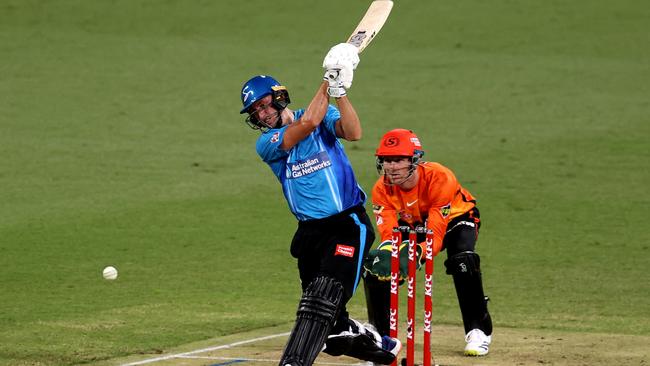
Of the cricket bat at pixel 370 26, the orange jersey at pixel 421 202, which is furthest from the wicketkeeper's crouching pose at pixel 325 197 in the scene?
the orange jersey at pixel 421 202

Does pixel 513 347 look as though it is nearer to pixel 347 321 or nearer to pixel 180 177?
pixel 347 321

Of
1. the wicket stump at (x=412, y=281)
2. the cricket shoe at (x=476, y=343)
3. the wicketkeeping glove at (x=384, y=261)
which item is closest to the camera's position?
the wicket stump at (x=412, y=281)

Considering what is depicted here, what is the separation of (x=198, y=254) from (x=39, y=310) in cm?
263

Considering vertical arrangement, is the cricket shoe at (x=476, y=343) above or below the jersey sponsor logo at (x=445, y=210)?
below

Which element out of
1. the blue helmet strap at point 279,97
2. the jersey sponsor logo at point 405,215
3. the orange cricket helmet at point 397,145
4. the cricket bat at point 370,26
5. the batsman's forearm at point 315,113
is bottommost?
the jersey sponsor logo at point 405,215

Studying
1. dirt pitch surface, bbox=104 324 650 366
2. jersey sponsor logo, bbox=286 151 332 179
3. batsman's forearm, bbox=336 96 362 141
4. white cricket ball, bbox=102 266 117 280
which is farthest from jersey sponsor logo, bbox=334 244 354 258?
white cricket ball, bbox=102 266 117 280

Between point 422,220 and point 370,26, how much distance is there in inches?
56.7

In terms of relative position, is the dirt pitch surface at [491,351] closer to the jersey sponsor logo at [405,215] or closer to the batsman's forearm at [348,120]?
the jersey sponsor logo at [405,215]

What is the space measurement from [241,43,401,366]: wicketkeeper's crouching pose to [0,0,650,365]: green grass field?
1.91 meters

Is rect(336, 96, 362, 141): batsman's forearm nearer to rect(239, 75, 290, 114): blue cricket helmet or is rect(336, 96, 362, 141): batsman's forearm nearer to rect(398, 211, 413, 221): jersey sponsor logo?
rect(239, 75, 290, 114): blue cricket helmet

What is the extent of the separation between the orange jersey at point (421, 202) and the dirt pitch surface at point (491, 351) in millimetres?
905

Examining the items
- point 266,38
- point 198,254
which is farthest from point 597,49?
point 198,254

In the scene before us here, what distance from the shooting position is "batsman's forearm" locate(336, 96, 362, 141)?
7.52 metres

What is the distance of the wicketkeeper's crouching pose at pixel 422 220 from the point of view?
8.12m
